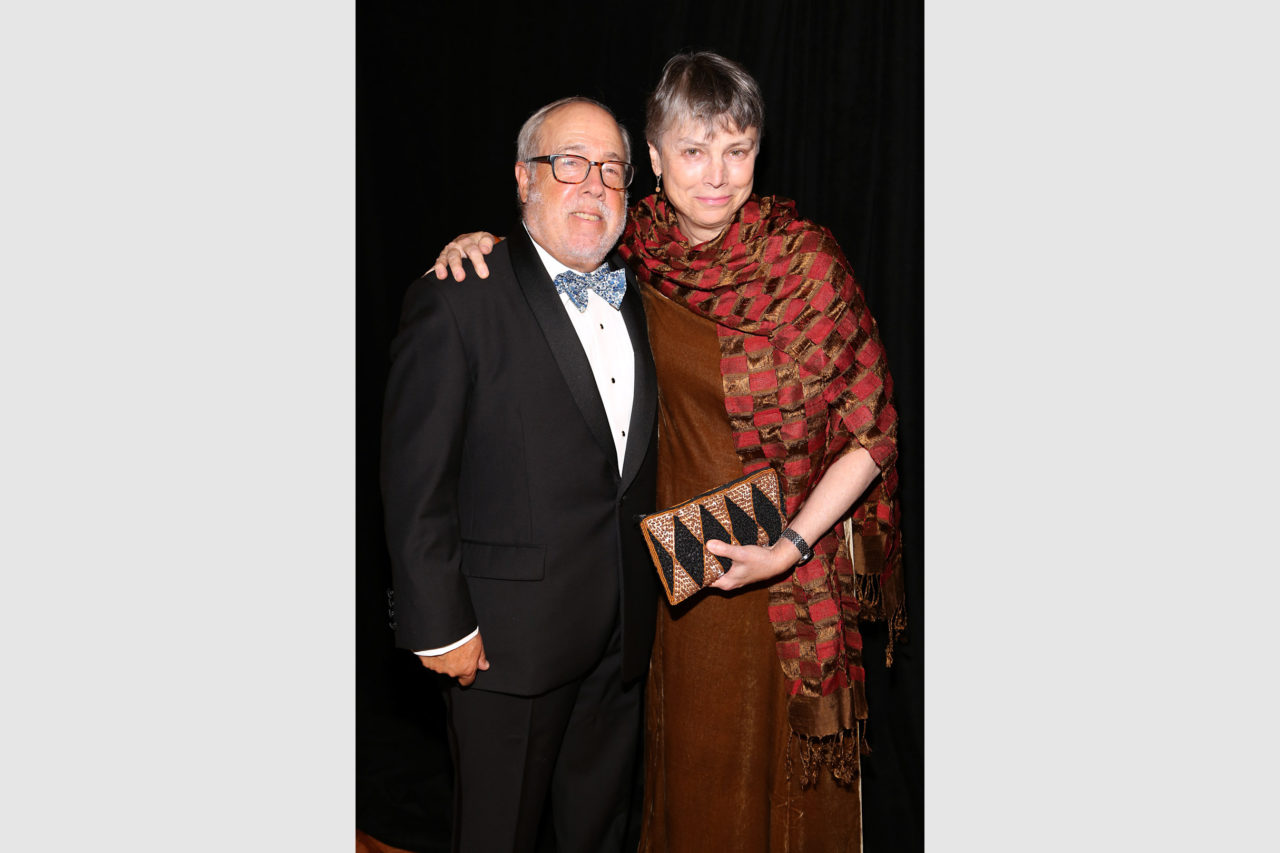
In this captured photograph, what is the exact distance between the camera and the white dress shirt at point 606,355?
224 cm

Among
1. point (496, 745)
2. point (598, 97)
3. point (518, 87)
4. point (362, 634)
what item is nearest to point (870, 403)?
point (496, 745)

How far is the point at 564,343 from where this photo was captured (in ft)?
7.11

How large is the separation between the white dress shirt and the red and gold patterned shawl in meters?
0.20

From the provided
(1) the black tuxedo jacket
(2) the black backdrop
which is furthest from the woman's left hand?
(2) the black backdrop

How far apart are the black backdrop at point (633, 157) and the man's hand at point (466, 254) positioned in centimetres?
123

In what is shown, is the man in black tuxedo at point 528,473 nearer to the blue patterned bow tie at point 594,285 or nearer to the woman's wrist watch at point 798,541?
the blue patterned bow tie at point 594,285

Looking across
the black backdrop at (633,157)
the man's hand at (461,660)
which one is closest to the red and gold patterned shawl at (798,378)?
the man's hand at (461,660)

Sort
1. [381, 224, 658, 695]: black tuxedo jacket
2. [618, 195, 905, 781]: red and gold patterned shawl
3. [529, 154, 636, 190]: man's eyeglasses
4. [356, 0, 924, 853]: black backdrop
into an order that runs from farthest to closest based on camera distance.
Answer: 1. [356, 0, 924, 853]: black backdrop
2. [618, 195, 905, 781]: red and gold patterned shawl
3. [529, 154, 636, 190]: man's eyeglasses
4. [381, 224, 658, 695]: black tuxedo jacket

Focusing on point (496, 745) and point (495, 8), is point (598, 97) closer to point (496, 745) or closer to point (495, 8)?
point (495, 8)

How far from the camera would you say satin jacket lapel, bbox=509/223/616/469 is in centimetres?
216

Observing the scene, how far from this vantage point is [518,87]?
11.7 feet

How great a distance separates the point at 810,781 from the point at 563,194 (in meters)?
1.50

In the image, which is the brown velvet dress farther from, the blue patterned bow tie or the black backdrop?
the black backdrop

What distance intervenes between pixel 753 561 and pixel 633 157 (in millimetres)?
1620
